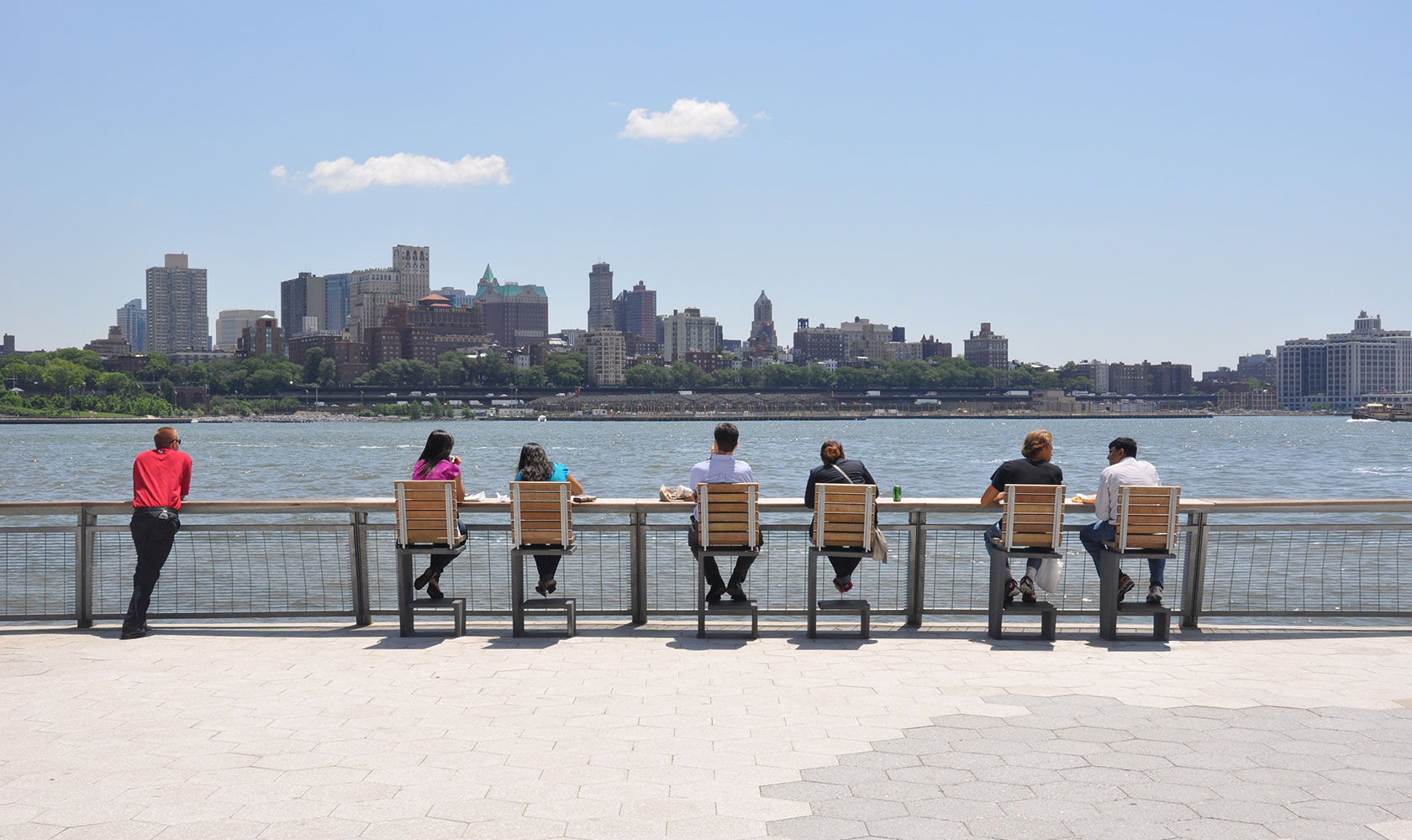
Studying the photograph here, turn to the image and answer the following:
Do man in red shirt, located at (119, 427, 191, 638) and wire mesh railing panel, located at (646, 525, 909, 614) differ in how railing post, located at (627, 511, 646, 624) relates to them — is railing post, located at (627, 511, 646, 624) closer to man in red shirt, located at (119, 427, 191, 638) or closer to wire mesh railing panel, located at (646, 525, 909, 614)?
wire mesh railing panel, located at (646, 525, 909, 614)

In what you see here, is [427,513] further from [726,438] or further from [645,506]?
[726,438]

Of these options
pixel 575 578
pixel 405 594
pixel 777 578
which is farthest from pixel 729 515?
pixel 777 578

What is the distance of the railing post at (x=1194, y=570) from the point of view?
8984 mm

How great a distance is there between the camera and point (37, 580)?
714 inches

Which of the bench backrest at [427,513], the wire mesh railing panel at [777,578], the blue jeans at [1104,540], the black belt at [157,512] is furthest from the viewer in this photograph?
the wire mesh railing panel at [777,578]

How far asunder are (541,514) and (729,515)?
4.59ft

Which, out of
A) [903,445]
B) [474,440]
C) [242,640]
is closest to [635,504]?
[242,640]

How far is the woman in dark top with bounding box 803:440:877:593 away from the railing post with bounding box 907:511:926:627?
17.6 inches

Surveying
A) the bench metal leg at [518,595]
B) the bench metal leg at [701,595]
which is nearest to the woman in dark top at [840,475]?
the bench metal leg at [701,595]

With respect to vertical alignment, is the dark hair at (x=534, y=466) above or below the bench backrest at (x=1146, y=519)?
above

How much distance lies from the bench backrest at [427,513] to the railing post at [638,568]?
1.46 m

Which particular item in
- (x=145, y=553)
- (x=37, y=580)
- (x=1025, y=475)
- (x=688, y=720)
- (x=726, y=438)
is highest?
(x=726, y=438)

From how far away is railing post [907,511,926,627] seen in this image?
29.7 ft

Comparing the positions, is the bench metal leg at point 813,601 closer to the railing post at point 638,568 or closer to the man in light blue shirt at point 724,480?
the man in light blue shirt at point 724,480
